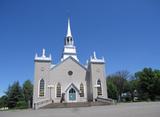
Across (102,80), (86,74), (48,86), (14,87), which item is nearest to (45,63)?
(48,86)

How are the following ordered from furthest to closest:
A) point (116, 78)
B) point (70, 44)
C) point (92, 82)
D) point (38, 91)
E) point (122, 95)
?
point (122, 95) < point (116, 78) < point (70, 44) < point (92, 82) < point (38, 91)

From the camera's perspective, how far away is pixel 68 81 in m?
29.6

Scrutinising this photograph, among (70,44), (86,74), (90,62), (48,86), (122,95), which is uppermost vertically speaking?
(70,44)

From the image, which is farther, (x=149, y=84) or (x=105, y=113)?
(x=149, y=84)

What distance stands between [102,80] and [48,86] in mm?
9360

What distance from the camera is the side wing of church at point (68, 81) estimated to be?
2781cm

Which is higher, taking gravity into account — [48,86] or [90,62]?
[90,62]

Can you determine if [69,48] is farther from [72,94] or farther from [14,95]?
[14,95]

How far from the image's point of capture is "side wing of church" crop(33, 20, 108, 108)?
27.8m

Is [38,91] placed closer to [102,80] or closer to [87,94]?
[87,94]

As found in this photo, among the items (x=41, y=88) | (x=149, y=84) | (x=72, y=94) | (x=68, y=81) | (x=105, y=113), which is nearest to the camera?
(x=105, y=113)

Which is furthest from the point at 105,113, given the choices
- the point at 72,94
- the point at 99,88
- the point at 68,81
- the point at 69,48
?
the point at 69,48

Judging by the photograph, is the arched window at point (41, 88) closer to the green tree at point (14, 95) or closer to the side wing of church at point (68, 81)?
the side wing of church at point (68, 81)

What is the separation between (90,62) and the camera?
100 feet
